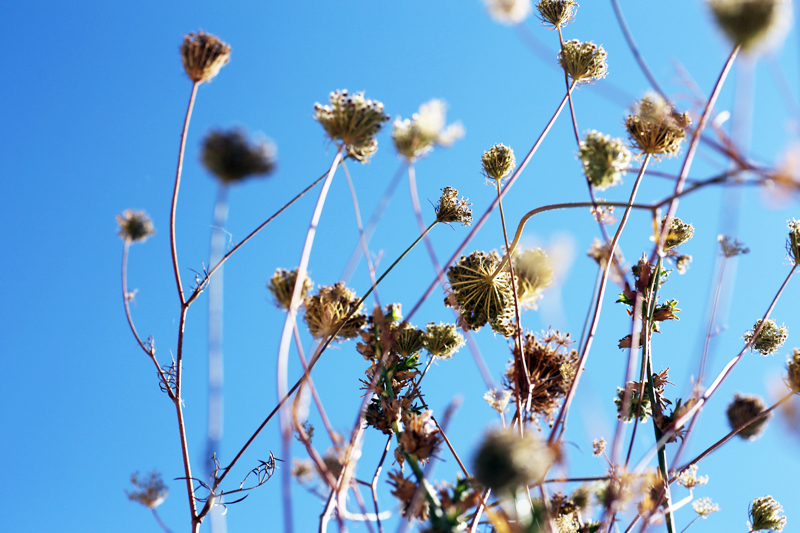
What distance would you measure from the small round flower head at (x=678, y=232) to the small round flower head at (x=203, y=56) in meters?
2.13

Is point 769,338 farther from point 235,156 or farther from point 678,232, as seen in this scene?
point 235,156

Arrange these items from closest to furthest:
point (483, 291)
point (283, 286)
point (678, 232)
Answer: point (283, 286), point (483, 291), point (678, 232)

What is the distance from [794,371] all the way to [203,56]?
256 centimetres

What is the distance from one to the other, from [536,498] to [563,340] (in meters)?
0.72

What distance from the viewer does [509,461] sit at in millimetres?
1422

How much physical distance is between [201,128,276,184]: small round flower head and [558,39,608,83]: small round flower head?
170 centimetres

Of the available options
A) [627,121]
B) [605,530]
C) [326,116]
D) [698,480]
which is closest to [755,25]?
[627,121]

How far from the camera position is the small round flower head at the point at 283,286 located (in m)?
2.09

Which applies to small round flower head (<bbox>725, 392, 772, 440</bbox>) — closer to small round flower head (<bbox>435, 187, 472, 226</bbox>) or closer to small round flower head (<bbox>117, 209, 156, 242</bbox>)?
small round flower head (<bbox>435, 187, 472, 226</bbox>)

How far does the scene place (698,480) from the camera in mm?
2557

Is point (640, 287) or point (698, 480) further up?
point (640, 287)

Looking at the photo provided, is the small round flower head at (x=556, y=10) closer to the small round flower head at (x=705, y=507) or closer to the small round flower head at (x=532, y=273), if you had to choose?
the small round flower head at (x=532, y=273)

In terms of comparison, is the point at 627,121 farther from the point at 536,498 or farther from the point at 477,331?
the point at 536,498

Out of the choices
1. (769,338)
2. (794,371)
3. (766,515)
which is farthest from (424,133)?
(766,515)
